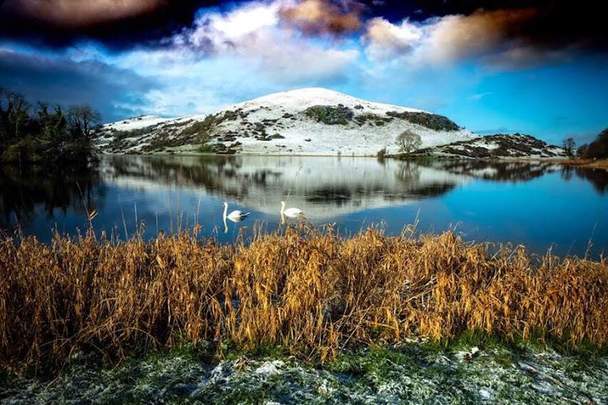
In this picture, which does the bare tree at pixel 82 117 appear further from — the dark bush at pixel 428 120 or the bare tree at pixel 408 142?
the dark bush at pixel 428 120

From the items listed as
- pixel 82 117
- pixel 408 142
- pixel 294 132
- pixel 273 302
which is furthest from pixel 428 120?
pixel 273 302

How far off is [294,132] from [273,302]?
148m

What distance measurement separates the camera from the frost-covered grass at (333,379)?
5.14 m

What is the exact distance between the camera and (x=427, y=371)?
5.85m

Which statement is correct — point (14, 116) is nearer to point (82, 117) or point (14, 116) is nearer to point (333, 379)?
point (82, 117)

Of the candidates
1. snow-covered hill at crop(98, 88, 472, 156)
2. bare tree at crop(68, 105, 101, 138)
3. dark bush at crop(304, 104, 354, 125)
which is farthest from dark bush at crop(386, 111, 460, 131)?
bare tree at crop(68, 105, 101, 138)

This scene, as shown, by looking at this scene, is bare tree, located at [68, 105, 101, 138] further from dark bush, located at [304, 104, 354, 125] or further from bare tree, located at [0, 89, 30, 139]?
dark bush, located at [304, 104, 354, 125]

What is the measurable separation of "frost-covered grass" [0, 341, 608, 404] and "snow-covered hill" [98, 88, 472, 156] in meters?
113

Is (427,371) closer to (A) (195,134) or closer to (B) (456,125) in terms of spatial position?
(A) (195,134)

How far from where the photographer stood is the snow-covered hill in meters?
131

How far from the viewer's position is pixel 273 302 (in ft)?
25.2

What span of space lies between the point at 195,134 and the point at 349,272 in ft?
538

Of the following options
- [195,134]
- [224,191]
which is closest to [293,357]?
[224,191]

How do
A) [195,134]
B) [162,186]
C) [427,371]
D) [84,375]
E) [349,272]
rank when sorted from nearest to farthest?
[84,375], [427,371], [349,272], [162,186], [195,134]
